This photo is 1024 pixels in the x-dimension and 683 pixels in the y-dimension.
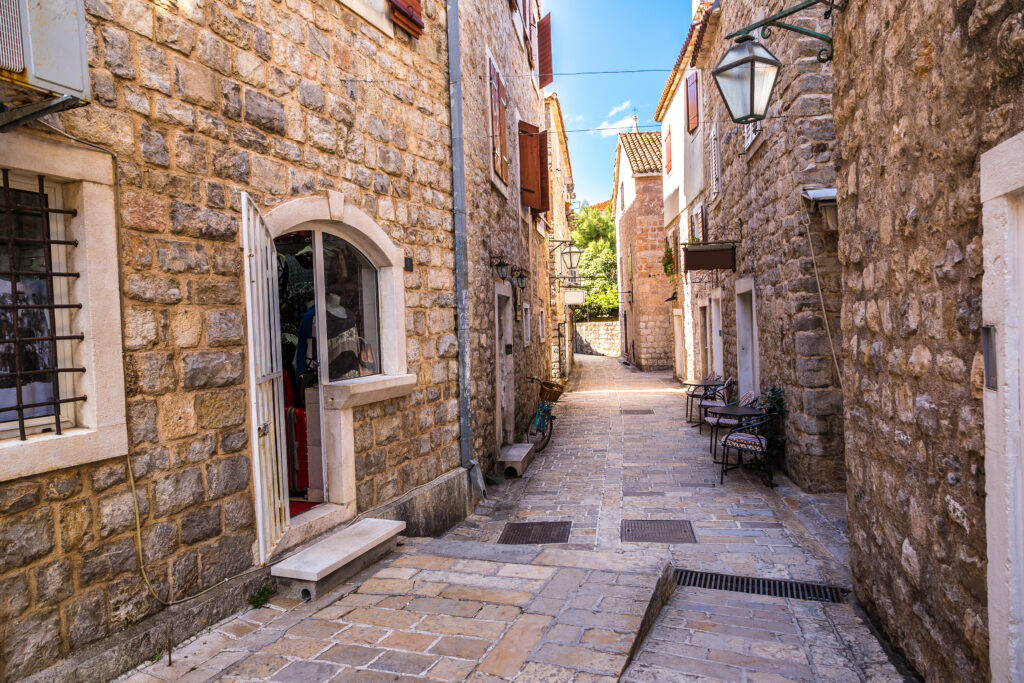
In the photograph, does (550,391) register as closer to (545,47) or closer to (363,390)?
(363,390)

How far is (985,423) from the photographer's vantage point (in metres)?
2.36

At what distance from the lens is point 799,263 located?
661cm

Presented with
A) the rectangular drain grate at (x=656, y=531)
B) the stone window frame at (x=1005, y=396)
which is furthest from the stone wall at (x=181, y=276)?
the stone window frame at (x=1005, y=396)

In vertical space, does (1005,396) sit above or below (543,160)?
below

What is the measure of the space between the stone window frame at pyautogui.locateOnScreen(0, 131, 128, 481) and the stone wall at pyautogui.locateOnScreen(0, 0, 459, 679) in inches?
2.8

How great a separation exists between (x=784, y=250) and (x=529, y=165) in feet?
18.1

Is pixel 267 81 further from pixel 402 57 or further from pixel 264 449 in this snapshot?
pixel 264 449

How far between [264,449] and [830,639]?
3.20 meters

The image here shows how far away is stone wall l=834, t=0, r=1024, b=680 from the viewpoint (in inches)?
95.0

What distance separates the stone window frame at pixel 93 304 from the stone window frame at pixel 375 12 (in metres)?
2.48

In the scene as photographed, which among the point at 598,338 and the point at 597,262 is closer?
the point at 598,338

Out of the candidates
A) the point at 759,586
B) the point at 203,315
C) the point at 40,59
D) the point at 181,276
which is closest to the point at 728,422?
the point at 759,586

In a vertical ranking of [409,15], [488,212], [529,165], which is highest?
[529,165]

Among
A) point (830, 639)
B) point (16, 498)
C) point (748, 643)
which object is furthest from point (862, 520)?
point (16, 498)
